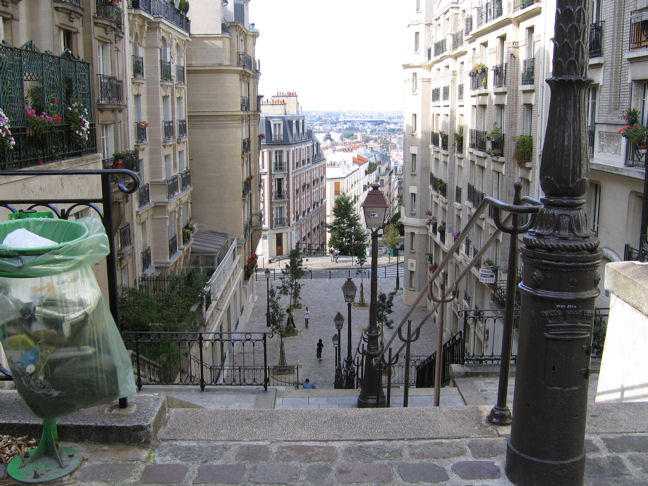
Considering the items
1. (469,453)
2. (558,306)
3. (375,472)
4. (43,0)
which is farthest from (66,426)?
(43,0)

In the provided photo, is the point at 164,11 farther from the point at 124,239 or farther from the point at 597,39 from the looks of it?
the point at 597,39

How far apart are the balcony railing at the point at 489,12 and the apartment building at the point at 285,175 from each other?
33381 millimetres

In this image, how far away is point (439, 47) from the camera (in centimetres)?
3528

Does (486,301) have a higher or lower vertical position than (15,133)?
lower

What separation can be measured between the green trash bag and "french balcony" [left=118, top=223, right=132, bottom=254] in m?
16.4

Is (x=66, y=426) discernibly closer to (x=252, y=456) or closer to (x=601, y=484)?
(x=252, y=456)

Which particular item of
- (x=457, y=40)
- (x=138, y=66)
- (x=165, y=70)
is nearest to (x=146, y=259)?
(x=138, y=66)

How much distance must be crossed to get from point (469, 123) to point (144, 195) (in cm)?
1523

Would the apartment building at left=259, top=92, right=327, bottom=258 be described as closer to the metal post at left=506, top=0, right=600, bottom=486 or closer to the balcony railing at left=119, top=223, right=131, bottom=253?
the balcony railing at left=119, top=223, right=131, bottom=253

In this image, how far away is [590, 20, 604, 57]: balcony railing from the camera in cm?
1711

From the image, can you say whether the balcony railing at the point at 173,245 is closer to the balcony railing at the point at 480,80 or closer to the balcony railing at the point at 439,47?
the balcony railing at the point at 480,80

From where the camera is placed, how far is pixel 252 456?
4035 millimetres

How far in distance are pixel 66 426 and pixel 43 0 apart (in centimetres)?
1421

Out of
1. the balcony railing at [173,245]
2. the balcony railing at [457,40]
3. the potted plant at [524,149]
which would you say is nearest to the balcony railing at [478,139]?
the potted plant at [524,149]
